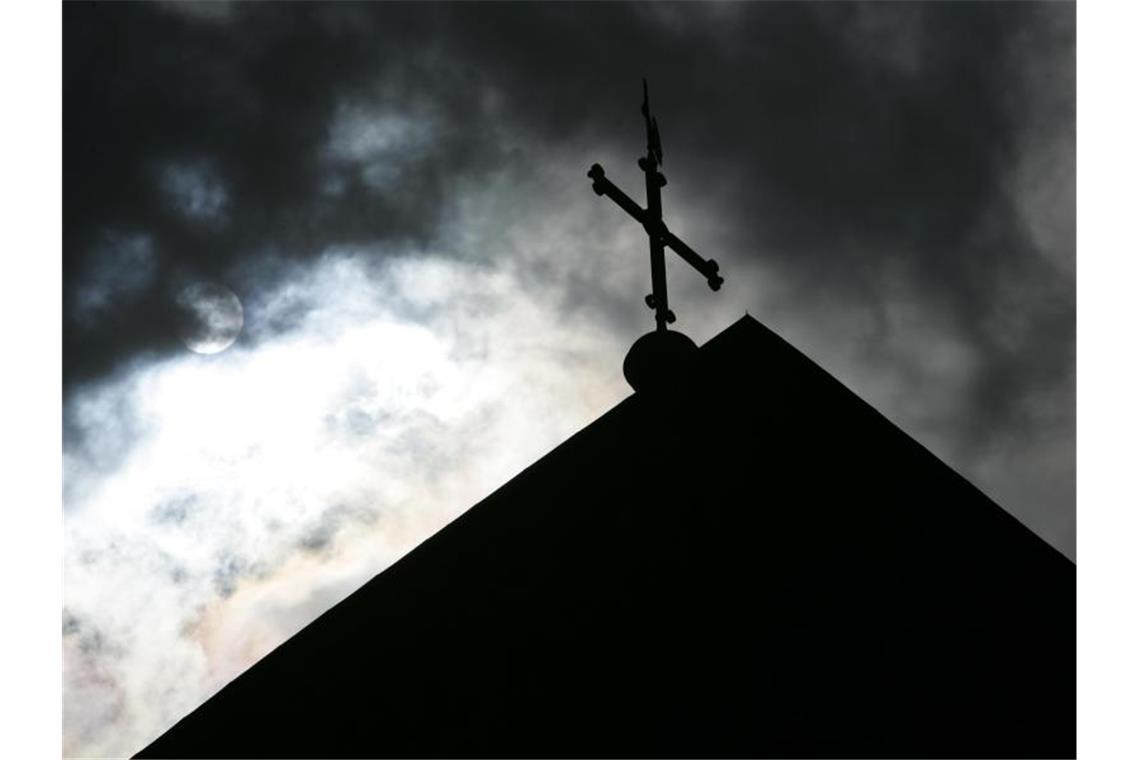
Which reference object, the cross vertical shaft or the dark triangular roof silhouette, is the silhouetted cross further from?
the dark triangular roof silhouette

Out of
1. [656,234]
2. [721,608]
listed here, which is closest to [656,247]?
[656,234]

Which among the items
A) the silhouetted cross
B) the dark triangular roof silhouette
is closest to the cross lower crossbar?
the silhouetted cross

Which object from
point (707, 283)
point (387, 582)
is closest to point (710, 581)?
point (387, 582)

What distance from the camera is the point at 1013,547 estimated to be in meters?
4.96

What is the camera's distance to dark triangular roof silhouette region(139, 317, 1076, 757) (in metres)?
4.70

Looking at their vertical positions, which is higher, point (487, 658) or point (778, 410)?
point (778, 410)

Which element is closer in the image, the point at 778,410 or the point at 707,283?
the point at 778,410

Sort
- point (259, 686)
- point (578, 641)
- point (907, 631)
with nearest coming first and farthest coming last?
1. point (907, 631)
2. point (578, 641)
3. point (259, 686)

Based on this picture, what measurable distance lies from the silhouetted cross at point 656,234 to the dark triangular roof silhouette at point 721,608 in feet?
8.81

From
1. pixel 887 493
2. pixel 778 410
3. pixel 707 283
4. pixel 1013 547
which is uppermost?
pixel 707 283

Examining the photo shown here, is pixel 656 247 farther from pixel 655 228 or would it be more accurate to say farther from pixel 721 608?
pixel 721 608

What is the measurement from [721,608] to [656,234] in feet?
12.0

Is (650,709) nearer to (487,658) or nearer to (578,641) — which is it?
(578,641)

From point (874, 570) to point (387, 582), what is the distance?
239cm
